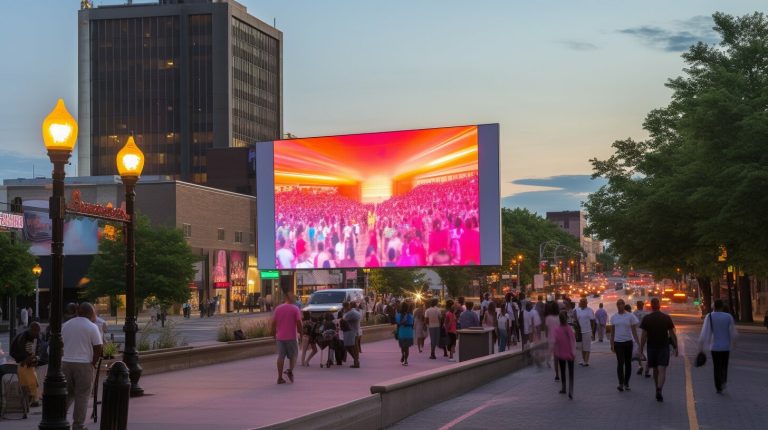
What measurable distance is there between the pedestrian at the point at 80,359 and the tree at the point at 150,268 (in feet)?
167

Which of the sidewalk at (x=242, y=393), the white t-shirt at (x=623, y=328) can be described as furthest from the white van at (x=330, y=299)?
the white t-shirt at (x=623, y=328)

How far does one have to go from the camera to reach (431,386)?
59.4 feet

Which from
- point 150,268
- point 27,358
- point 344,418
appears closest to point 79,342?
point 27,358

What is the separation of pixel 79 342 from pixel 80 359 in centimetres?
24

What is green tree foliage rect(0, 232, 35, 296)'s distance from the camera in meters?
59.1

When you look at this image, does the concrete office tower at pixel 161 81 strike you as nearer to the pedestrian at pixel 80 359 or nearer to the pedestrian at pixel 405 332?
the pedestrian at pixel 405 332

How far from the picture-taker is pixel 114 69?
169000mm

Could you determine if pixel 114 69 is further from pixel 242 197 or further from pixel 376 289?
pixel 376 289

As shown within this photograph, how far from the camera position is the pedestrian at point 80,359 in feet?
46.3

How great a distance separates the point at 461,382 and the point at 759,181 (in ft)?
87.4

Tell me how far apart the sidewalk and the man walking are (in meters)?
5.70

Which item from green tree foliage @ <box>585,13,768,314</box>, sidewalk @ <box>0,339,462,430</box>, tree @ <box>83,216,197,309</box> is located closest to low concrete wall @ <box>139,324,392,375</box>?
sidewalk @ <box>0,339,462,430</box>

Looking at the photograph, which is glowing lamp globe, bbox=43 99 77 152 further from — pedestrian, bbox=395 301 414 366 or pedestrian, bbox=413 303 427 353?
pedestrian, bbox=413 303 427 353

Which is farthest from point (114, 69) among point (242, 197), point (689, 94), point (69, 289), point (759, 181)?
point (759, 181)
